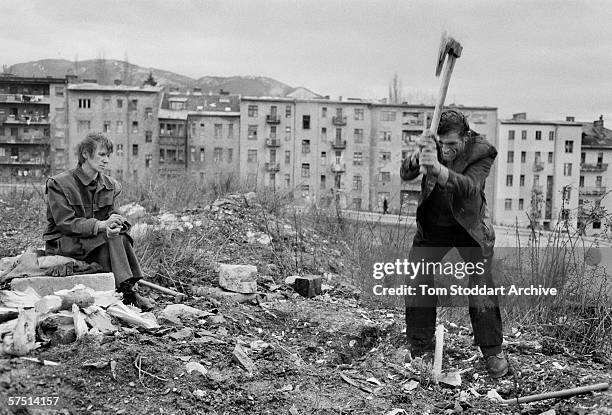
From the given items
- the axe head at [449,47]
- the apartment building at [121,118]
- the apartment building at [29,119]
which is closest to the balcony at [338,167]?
the apartment building at [121,118]

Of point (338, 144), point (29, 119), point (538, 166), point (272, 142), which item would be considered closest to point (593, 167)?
point (538, 166)

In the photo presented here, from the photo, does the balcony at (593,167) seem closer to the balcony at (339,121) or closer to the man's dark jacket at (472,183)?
the balcony at (339,121)

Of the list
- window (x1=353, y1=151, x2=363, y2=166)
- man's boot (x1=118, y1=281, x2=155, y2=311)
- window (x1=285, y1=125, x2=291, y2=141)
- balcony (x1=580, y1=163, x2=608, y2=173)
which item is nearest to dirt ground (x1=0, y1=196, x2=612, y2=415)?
man's boot (x1=118, y1=281, x2=155, y2=311)

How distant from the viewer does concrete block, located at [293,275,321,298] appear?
5.71 metres

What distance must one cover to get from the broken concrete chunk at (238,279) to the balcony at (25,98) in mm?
55279

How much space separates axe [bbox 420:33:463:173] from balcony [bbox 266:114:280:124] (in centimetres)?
5122

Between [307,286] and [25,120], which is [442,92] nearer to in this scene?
[307,286]

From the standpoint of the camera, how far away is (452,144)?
3629 mm

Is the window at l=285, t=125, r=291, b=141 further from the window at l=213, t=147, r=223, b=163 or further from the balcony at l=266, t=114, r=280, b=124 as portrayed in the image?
the window at l=213, t=147, r=223, b=163

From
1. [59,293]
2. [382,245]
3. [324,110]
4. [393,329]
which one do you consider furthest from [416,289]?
[324,110]

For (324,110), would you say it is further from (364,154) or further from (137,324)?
(137,324)

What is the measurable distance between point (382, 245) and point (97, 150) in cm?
385

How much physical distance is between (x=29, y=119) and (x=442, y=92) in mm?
58349

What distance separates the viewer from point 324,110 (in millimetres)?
54750
